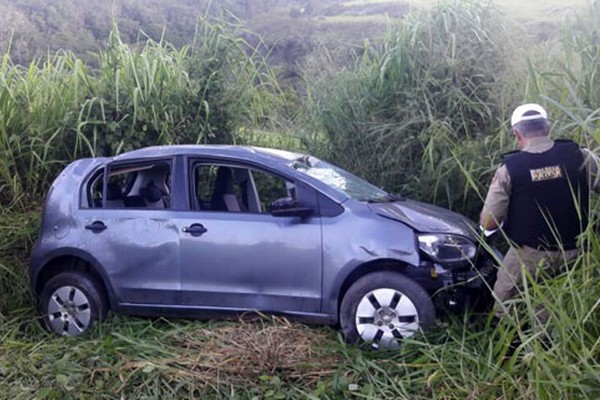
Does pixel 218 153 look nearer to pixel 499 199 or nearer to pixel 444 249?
pixel 444 249

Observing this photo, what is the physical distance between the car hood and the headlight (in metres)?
0.06

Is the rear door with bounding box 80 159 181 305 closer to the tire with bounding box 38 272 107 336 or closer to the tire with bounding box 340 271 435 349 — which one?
the tire with bounding box 38 272 107 336

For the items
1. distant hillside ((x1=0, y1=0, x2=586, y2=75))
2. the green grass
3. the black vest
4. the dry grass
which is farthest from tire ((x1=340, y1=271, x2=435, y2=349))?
distant hillside ((x1=0, y1=0, x2=586, y2=75))

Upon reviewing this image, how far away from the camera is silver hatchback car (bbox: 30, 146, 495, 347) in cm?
561

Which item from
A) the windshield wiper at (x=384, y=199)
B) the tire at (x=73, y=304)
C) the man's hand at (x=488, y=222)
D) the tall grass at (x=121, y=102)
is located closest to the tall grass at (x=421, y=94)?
the windshield wiper at (x=384, y=199)

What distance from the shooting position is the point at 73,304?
634 cm

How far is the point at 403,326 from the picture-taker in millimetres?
5484

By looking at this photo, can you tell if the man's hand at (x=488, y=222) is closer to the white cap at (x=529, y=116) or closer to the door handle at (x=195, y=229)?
the white cap at (x=529, y=116)

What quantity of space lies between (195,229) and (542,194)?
8.47ft

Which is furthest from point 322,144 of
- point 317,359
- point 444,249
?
point 317,359

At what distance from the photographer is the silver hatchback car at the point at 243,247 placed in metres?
5.61

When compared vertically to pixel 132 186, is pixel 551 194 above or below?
above

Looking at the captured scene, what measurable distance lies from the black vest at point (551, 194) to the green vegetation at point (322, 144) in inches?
8.4

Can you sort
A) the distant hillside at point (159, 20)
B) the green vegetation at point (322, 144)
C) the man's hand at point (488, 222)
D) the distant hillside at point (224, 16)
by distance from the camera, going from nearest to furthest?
1. the green vegetation at point (322, 144)
2. the man's hand at point (488, 222)
3. the distant hillside at point (224, 16)
4. the distant hillside at point (159, 20)
